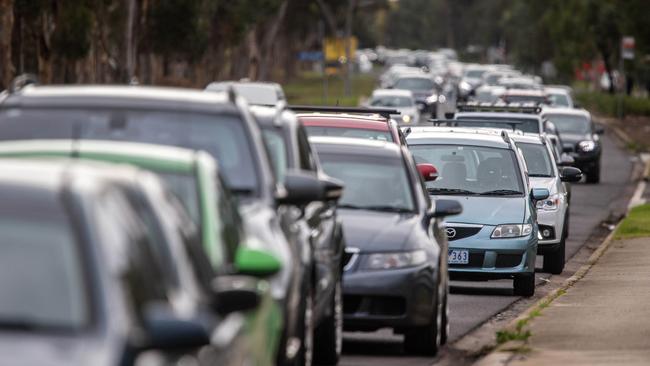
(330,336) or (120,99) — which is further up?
(120,99)

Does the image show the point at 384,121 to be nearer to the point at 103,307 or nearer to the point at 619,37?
the point at 103,307

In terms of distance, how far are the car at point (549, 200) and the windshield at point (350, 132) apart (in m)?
2.83

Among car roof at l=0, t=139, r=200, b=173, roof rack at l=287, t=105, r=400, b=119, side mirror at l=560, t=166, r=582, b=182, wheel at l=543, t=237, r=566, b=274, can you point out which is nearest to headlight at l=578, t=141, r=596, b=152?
side mirror at l=560, t=166, r=582, b=182

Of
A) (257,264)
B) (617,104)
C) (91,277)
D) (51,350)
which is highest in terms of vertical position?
(91,277)

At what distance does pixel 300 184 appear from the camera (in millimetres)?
10195

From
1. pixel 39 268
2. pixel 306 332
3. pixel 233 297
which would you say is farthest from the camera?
pixel 306 332

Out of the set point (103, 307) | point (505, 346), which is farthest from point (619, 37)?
point (103, 307)

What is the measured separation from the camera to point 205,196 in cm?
804

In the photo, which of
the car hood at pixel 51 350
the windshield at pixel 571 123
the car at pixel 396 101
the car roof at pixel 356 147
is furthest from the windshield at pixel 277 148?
the car at pixel 396 101

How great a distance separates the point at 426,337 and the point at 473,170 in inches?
273

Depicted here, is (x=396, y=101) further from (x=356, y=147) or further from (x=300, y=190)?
(x=300, y=190)

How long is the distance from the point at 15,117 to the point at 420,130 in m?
11.4

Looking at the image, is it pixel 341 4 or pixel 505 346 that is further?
pixel 341 4

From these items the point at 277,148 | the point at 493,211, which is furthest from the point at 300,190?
the point at 493,211
